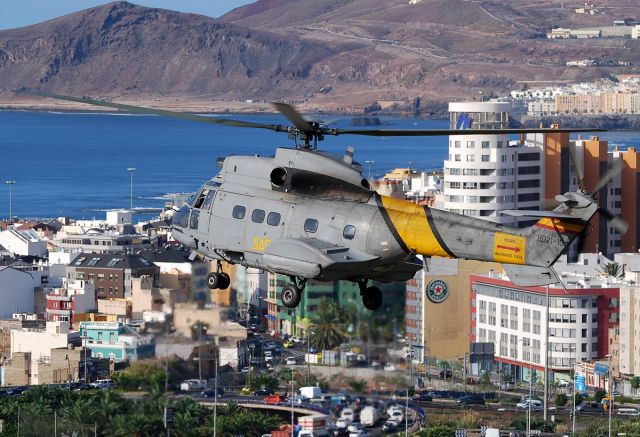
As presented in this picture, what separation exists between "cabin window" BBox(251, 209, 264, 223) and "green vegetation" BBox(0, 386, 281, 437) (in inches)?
575

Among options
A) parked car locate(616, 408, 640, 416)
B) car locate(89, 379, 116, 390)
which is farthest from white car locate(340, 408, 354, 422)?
parked car locate(616, 408, 640, 416)

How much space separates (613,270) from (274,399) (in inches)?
1060

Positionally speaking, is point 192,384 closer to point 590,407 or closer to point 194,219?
point 194,219

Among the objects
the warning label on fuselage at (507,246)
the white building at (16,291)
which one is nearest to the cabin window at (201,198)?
the warning label on fuselage at (507,246)

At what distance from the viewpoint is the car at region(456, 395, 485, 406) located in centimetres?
5384

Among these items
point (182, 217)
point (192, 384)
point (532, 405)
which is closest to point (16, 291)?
point (532, 405)

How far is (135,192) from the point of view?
155125 mm

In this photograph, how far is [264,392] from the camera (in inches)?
1827

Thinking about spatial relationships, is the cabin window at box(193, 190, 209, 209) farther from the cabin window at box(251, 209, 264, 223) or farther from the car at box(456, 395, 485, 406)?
the car at box(456, 395, 485, 406)

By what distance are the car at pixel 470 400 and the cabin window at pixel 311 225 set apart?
3270 centimetres

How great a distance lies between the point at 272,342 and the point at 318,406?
1117cm

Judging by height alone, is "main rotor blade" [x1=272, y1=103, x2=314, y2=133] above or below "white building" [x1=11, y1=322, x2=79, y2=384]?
above

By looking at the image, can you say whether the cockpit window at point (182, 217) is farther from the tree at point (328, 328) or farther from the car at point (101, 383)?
the car at point (101, 383)

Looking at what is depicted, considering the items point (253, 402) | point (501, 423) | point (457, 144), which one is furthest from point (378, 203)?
point (457, 144)
